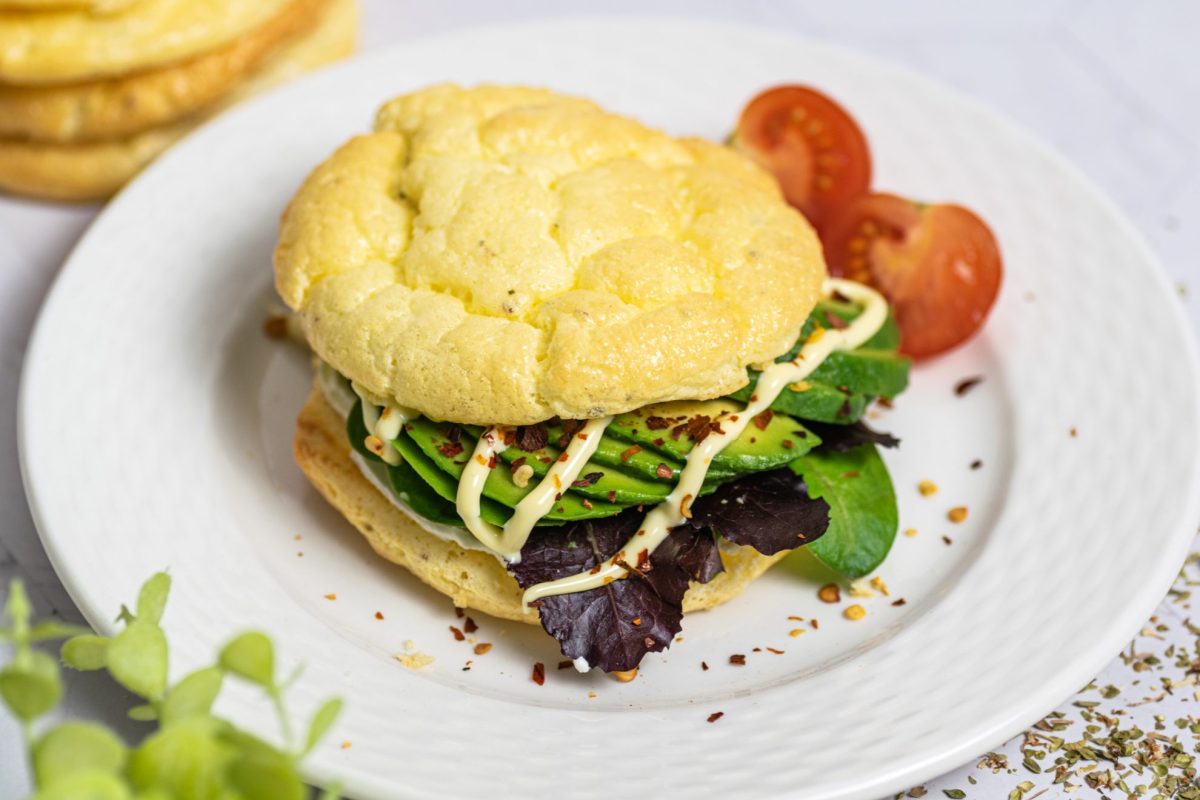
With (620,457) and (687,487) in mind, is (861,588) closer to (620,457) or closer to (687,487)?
(687,487)

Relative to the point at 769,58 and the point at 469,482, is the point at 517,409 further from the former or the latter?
the point at 769,58

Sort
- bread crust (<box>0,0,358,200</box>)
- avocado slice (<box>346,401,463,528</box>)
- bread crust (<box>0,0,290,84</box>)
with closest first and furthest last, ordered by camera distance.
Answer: avocado slice (<box>346,401,463,528</box>) → bread crust (<box>0,0,290,84</box>) → bread crust (<box>0,0,358,200</box>)

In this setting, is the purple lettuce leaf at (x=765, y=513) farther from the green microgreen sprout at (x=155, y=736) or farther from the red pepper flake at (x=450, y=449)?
the green microgreen sprout at (x=155, y=736)

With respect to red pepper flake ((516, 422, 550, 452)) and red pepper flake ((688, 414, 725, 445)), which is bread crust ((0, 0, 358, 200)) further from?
red pepper flake ((688, 414, 725, 445))

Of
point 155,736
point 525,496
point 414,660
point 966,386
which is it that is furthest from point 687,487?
point 155,736

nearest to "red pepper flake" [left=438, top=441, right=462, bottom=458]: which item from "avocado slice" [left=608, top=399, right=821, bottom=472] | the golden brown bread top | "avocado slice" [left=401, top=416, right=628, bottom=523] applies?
"avocado slice" [left=401, top=416, right=628, bottom=523]

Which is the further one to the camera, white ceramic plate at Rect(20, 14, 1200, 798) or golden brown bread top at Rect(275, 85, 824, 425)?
golden brown bread top at Rect(275, 85, 824, 425)

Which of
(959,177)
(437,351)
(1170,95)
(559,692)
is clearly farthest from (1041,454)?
(1170,95)
